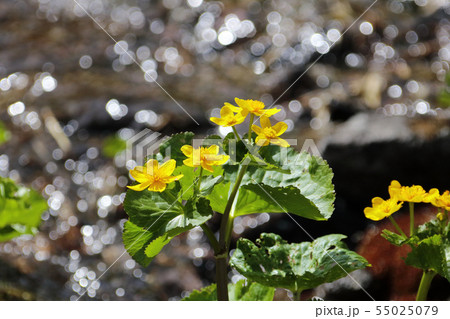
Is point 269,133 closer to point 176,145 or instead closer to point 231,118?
point 231,118

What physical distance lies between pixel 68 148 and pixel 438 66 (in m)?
2.66

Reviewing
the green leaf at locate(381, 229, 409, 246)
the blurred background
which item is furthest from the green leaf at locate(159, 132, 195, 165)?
the blurred background

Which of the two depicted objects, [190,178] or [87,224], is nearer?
[190,178]

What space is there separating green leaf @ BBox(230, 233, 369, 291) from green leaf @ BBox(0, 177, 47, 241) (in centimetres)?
97

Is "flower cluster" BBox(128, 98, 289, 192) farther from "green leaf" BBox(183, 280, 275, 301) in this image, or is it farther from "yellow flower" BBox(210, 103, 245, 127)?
"green leaf" BBox(183, 280, 275, 301)

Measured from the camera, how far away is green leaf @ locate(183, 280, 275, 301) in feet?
3.79

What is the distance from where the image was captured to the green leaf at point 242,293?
1.16 m

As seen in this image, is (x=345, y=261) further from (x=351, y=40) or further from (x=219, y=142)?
(x=351, y=40)

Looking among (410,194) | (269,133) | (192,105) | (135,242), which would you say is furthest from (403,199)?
(192,105)

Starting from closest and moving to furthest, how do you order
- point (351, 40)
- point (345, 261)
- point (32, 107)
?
point (345, 261), point (32, 107), point (351, 40)

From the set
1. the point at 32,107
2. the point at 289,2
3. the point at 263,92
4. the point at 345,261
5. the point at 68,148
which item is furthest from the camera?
the point at 289,2

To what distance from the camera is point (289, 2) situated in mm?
4965

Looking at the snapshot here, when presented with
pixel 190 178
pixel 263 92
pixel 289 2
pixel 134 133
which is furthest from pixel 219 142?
pixel 289 2

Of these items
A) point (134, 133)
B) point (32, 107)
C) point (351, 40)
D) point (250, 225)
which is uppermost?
point (351, 40)
